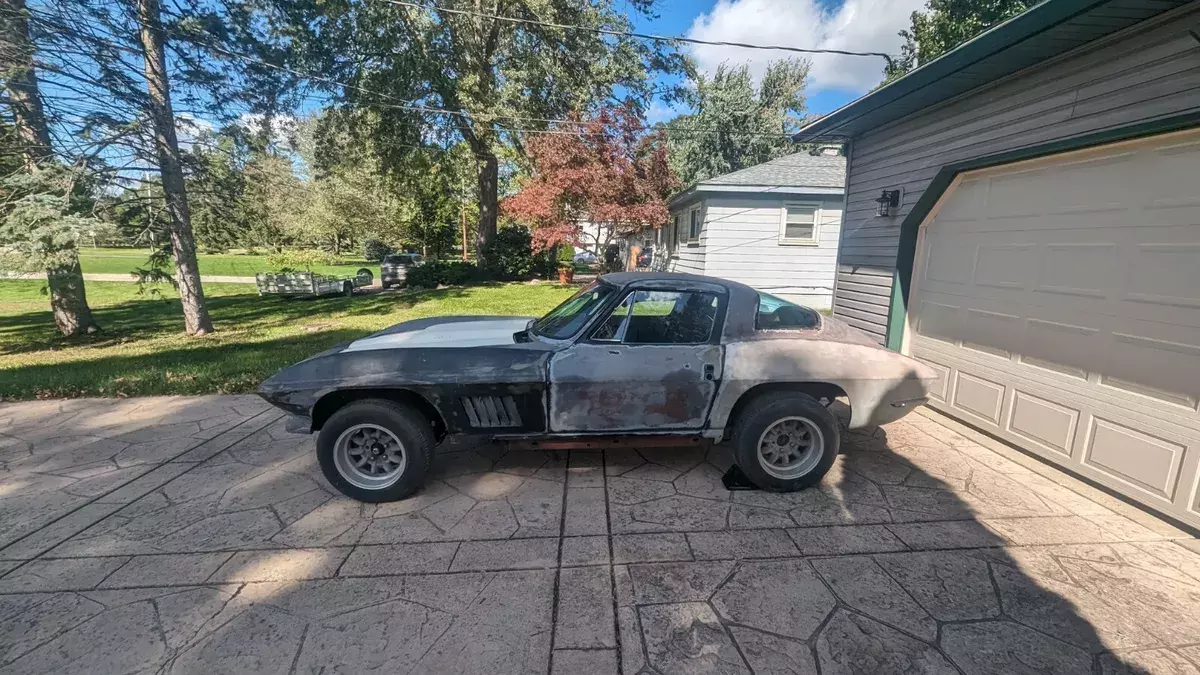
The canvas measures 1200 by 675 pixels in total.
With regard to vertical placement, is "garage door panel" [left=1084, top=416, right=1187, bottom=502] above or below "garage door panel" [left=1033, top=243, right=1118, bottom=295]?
below

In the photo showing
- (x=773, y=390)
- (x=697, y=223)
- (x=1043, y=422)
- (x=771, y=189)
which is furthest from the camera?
(x=697, y=223)

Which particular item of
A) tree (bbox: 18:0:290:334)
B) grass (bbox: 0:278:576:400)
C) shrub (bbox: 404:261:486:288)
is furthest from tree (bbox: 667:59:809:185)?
tree (bbox: 18:0:290:334)

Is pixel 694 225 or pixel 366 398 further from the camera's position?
pixel 694 225

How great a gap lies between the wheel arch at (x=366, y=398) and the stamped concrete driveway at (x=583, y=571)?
56cm

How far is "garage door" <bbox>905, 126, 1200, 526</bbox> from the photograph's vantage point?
3.00m

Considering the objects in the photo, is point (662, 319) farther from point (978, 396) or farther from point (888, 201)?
point (888, 201)

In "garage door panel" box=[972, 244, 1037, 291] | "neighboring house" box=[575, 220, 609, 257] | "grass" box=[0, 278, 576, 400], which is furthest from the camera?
"neighboring house" box=[575, 220, 609, 257]

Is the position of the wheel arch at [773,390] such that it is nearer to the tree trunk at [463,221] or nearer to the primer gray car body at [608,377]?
the primer gray car body at [608,377]

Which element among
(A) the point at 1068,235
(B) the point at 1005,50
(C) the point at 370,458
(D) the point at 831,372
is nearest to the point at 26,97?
(C) the point at 370,458

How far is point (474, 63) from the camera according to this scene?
52.0ft

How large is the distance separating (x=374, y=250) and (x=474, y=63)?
2831 cm

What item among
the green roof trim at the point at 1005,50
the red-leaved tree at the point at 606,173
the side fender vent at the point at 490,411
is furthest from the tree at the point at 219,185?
the green roof trim at the point at 1005,50

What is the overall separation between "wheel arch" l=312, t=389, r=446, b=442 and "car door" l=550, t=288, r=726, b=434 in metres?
0.83

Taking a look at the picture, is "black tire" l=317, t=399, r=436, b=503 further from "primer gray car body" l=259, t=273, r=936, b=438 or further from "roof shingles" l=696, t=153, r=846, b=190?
"roof shingles" l=696, t=153, r=846, b=190
